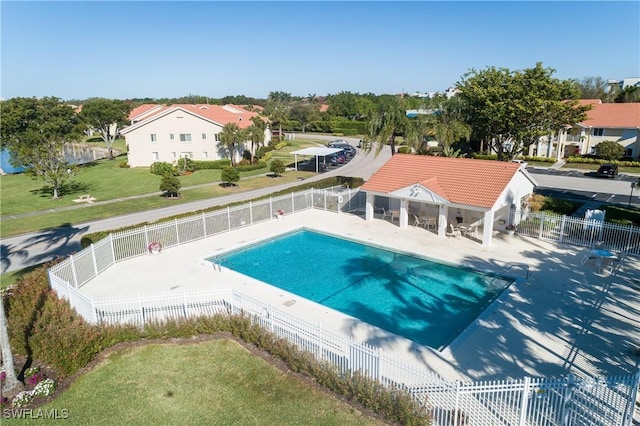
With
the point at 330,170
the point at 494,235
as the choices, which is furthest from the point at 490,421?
the point at 330,170

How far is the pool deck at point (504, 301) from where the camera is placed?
39.1 ft

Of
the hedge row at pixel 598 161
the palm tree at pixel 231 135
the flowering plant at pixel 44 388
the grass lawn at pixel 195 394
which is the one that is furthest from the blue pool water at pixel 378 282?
the hedge row at pixel 598 161

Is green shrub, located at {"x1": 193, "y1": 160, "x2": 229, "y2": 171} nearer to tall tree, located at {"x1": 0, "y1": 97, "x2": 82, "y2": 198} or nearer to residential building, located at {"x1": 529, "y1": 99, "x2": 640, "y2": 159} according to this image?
tall tree, located at {"x1": 0, "y1": 97, "x2": 82, "y2": 198}

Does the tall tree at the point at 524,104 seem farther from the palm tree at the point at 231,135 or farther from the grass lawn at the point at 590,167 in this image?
the palm tree at the point at 231,135

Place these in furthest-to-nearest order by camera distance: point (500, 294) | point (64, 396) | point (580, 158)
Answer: point (580, 158)
point (500, 294)
point (64, 396)

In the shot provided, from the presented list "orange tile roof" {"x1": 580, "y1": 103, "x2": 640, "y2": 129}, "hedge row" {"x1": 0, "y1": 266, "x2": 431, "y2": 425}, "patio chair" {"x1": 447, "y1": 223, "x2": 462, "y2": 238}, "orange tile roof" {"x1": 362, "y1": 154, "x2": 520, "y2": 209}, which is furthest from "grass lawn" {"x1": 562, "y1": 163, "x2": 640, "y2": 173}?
"hedge row" {"x1": 0, "y1": 266, "x2": 431, "y2": 425}

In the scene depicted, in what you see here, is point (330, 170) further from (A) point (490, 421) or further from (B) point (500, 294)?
(A) point (490, 421)

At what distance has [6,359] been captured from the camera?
10.4 m

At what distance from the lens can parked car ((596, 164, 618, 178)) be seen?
3969 cm

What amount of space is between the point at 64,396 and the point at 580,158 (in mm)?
51227

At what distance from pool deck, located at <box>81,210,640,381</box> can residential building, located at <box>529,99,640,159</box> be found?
33.1m

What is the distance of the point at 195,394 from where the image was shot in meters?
10.6

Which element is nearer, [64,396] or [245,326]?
[64,396]

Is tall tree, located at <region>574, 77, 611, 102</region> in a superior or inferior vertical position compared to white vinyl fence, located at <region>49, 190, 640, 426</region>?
superior
